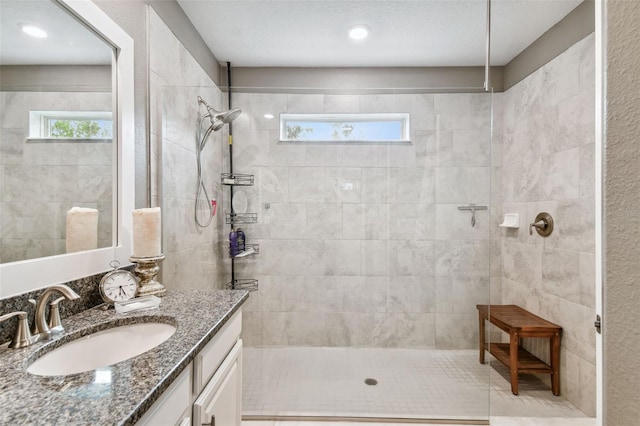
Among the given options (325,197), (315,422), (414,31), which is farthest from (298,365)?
(414,31)

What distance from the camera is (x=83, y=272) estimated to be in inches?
46.1

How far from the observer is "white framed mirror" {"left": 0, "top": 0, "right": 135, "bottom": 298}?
113 cm

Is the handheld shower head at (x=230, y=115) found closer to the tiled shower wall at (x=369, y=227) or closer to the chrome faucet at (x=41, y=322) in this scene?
the tiled shower wall at (x=369, y=227)

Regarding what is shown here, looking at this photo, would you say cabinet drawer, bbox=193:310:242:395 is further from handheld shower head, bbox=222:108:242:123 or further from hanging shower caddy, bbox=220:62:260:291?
handheld shower head, bbox=222:108:242:123

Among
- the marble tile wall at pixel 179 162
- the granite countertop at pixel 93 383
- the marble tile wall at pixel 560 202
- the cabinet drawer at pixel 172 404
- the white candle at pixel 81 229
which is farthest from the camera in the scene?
the marble tile wall at pixel 560 202

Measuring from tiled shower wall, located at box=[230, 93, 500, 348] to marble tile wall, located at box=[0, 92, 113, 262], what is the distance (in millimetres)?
1082

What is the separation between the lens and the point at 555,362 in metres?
2.02

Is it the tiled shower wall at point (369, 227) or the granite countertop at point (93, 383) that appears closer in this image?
the granite countertop at point (93, 383)

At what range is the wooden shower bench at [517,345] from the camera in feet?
6.58

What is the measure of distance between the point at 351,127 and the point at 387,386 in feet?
5.99

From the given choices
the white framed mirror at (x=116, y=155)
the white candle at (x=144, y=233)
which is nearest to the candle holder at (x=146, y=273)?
the white candle at (x=144, y=233)

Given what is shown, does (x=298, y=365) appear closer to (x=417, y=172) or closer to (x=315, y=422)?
(x=315, y=422)

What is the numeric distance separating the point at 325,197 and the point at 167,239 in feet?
3.64

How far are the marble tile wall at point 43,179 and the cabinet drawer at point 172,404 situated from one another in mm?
657
